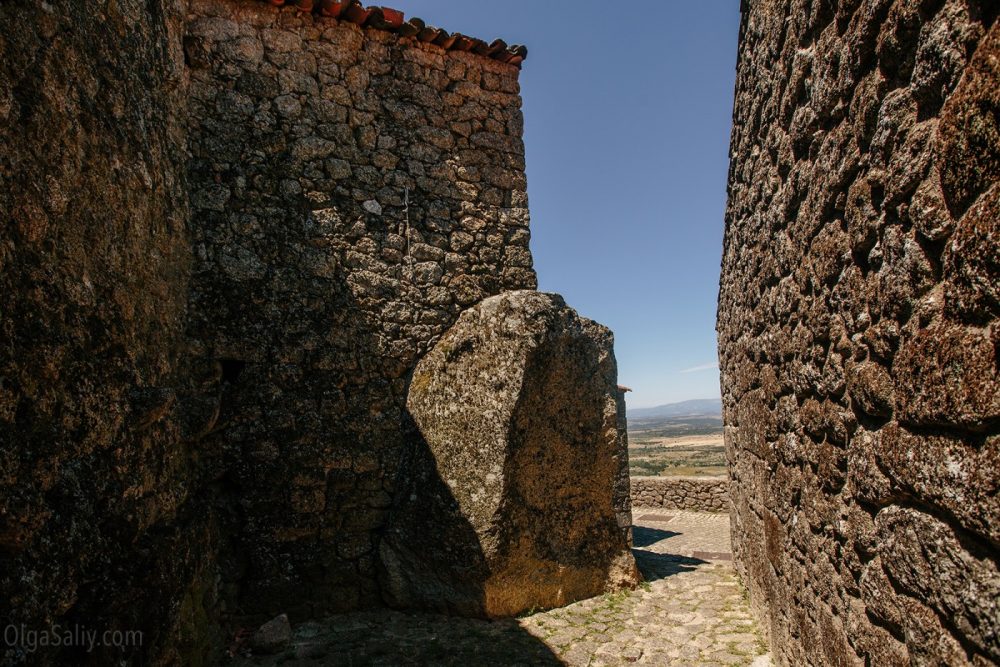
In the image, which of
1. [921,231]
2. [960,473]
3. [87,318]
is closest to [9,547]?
[87,318]

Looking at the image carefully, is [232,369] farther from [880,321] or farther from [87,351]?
[880,321]

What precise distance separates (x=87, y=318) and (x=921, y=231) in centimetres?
303

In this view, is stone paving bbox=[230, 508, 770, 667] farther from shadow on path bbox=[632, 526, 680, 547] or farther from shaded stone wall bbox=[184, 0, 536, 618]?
shadow on path bbox=[632, 526, 680, 547]

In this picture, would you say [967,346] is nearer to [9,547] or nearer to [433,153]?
[9,547]

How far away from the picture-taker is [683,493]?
517 inches

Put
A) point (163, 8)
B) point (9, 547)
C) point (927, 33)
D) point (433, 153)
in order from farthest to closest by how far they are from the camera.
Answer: point (433, 153) < point (163, 8) < point (9, 547) < point (927, 33)

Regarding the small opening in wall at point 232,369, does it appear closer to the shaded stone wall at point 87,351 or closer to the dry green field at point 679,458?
the shaded stone wall at point 87,351

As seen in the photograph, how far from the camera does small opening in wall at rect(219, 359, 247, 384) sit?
15.3 feet

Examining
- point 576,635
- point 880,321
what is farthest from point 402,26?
point 576,635

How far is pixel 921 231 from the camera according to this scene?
151cm

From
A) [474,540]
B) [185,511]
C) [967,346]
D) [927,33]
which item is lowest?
[474,540]

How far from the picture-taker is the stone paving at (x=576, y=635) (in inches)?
157

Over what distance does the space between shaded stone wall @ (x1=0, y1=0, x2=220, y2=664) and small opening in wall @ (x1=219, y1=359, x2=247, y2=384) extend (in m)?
0.99

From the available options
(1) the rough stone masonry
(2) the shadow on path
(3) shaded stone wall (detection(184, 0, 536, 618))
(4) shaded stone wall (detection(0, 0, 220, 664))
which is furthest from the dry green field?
(4) shaded stone wall (detection(0, 0, 220, 664))
